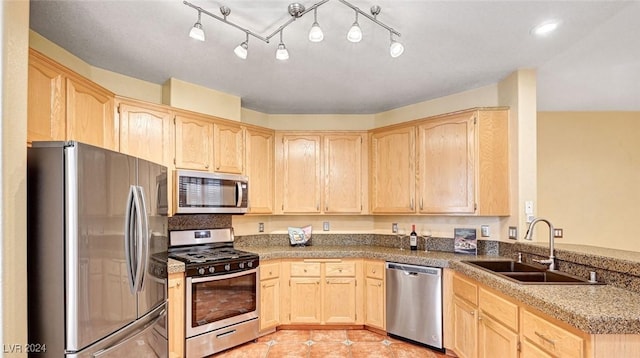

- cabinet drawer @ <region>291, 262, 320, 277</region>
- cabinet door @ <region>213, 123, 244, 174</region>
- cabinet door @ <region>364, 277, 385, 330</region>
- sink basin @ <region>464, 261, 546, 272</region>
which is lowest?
cabinet door @ <region>364, 277, 385, 330</region>

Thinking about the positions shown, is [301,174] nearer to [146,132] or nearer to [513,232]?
[146,132]

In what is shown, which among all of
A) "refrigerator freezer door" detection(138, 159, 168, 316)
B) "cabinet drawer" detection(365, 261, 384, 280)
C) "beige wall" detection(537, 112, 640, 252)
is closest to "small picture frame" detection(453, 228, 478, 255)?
"cabinet drawer" detection(365, 261, 384, 280)

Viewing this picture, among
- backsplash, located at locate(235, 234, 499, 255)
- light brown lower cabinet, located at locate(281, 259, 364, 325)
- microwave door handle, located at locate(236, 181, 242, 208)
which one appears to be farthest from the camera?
backsplash, located at locate(235, 234, 499, 255)

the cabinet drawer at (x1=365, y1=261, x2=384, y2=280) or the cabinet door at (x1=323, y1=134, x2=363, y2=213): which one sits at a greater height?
the cabinet door at (x1=323, y1=134, x2=363, y2=213)

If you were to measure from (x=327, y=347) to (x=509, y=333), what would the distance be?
67.3 inches

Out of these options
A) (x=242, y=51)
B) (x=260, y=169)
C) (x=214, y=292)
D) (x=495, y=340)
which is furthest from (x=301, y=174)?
(x=495, y=340)

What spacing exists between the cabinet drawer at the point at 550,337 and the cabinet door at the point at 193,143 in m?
2.80

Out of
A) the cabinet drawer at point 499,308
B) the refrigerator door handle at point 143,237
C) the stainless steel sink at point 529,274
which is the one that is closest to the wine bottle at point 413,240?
the stainless steel sink at point 529,274

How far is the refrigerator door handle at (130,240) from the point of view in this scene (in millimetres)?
1989

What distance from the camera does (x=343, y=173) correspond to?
165 inches

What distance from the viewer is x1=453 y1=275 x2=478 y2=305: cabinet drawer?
8.87 ft

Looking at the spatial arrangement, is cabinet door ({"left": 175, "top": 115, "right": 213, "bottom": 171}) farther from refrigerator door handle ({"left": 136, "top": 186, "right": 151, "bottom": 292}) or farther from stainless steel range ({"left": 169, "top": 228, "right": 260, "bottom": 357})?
refrigerator door handle ({"left": 136, "top": 186, "right": 151, "bottom": 292})

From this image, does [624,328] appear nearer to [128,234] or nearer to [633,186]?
[128,234]

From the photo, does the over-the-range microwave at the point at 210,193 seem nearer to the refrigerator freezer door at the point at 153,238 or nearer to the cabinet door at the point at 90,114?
the refrigerator freezer door at the point at 153,238
